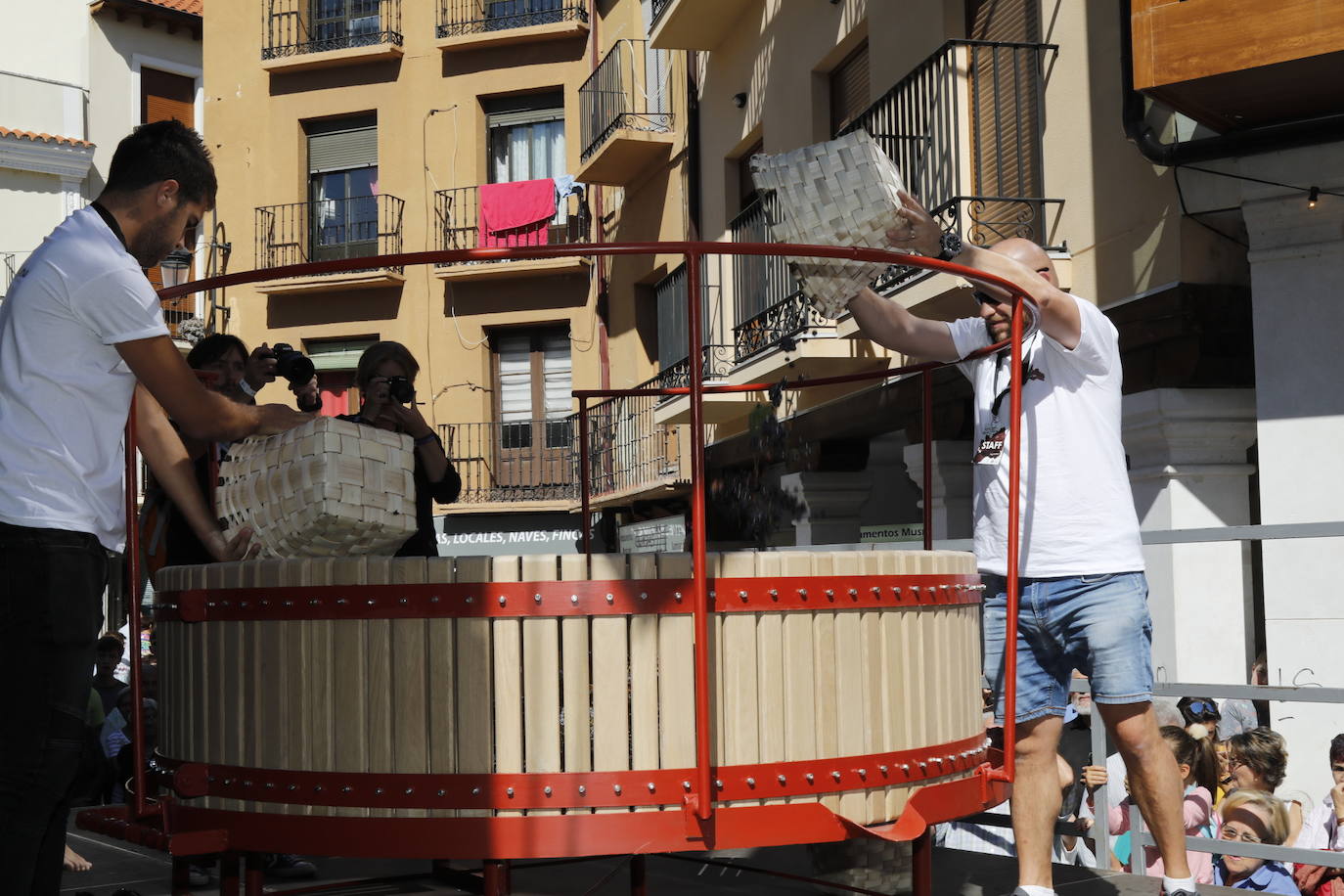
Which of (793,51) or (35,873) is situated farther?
(793,51)

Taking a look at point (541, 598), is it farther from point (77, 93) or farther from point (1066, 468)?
point (77, 93)

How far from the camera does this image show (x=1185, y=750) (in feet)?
20.5

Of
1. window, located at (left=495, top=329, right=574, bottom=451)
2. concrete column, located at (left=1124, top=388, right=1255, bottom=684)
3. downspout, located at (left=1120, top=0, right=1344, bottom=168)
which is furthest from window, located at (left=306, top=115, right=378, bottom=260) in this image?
concrete column, located at (left=1124, top=388, right=1255, bottom=684)

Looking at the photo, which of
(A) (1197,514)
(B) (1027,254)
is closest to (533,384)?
(A) (1197,514)

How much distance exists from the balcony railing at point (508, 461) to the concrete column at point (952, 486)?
526 inches

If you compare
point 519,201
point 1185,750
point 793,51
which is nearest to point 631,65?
point 519,201

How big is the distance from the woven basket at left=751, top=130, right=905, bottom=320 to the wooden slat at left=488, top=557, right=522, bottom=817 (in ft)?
3.86

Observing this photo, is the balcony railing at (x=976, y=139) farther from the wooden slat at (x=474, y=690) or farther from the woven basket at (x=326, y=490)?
the wooden slat at (x=474, y=690)

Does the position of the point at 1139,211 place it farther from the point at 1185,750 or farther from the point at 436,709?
the point at 436,709

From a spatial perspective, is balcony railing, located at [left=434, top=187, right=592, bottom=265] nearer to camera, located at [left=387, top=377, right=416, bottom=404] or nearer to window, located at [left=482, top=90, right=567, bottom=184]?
window, located at [left=482, top=90, right=567, bottom=184]

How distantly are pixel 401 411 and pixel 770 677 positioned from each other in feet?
7.06

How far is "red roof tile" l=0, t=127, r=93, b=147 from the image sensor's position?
88.4ft

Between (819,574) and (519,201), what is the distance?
73.9ft

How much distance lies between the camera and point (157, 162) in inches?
140
